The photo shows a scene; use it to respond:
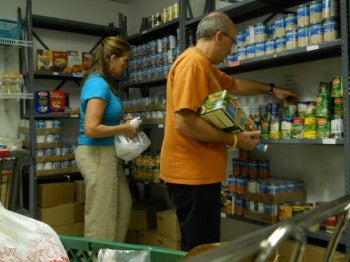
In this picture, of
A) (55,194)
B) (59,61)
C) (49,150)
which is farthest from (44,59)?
(55,194)

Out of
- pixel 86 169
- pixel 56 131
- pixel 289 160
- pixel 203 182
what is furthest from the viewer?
pixel 56 131

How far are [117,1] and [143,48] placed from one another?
1.23 metres

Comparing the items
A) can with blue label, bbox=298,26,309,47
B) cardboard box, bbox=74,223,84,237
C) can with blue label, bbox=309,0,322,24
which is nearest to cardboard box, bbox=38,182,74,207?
cardboard box, bbox=74,223,84,237

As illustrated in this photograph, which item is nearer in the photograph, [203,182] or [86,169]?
[203,182]

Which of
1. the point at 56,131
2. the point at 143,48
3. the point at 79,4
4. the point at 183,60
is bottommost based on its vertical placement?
the point at 56,131

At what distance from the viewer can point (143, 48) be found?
12.4ft

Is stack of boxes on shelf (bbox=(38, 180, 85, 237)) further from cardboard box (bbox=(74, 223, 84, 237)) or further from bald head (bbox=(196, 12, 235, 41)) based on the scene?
bald head (bbox=(196, 12, 235, 41))

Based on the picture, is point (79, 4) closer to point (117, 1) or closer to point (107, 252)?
point (117, 1)

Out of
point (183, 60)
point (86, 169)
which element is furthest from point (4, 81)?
point (183, 60)

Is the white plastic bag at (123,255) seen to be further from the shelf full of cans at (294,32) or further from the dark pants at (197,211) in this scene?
the shelf full of cans at (294,32)

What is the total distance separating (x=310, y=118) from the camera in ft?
7.32

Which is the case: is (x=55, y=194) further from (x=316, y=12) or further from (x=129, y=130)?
(x=316, y=12)

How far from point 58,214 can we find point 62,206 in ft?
0.27

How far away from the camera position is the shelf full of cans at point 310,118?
2.12m
